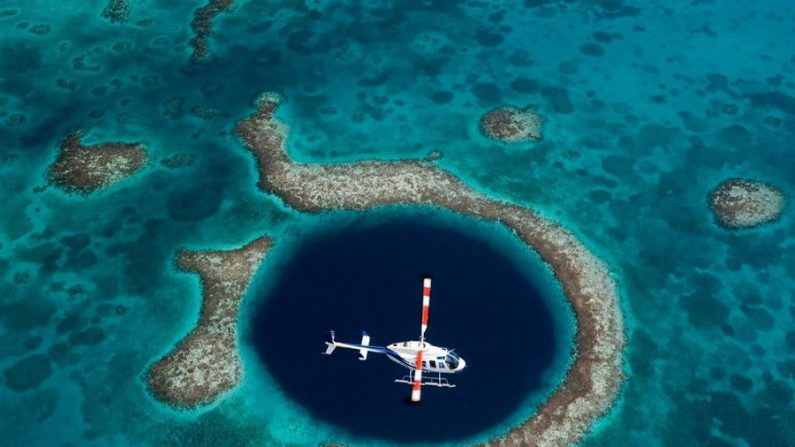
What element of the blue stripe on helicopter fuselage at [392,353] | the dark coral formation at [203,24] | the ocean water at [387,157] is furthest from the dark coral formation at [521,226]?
the dark coral formation at [203,24]

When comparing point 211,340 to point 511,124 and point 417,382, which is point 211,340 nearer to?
point 417,382

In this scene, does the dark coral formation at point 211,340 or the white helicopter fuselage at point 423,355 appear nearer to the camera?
the white helicopter fuselage at point 423,355

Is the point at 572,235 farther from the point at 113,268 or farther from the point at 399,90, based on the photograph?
the point at 113,268

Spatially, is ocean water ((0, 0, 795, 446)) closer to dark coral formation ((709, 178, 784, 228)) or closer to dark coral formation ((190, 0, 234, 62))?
dark coral formation ((709, 178, 784, 228))

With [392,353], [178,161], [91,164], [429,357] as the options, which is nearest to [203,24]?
[178,161]

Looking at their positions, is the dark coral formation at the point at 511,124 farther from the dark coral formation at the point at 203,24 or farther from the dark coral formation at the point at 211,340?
the dark coral formation at the point at 203,24

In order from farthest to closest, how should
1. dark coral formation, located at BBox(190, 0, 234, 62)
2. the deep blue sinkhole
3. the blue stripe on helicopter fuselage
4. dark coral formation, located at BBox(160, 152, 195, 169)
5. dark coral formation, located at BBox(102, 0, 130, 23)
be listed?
dark coral formation, located at BBox(102, 0, 130, 23) → dark coral formation, located at BBox(190, 0, 234, 62) → dark coral formation, located at BBox(160, 152, 195, 169) → the blue stripe on helicopter fuselage → the deep blue sinkhole

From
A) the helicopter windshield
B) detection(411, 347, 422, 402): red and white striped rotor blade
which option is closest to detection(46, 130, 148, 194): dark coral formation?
detection(411, 347, 422, 402): red and white striped rotor blade
